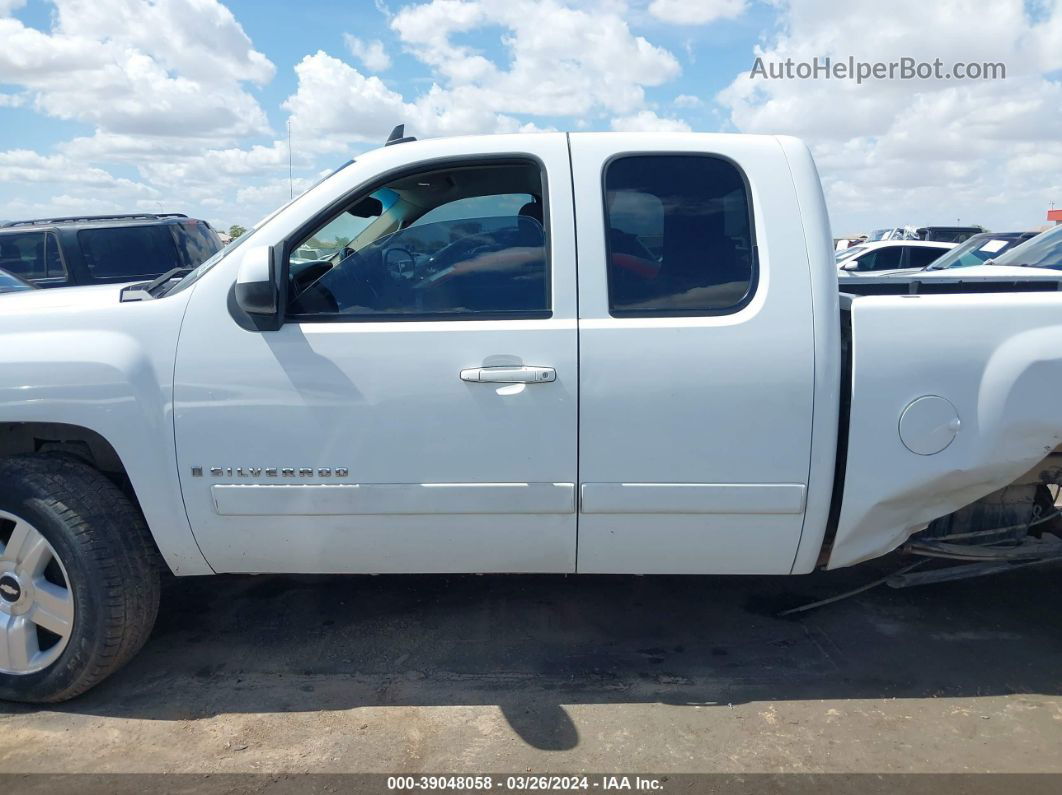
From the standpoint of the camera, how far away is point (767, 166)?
2.95 metres

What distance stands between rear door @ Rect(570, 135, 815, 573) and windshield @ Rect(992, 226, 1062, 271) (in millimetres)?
4540

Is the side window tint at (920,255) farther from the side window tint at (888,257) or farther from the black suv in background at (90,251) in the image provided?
the black suv in background at (90,251)

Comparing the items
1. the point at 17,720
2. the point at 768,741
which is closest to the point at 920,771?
the point at 768,741

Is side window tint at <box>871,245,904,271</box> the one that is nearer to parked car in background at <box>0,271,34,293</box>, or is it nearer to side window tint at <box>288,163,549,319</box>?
parked car in background at <box>0,271,34,293</box>

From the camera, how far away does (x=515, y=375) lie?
2.79 m

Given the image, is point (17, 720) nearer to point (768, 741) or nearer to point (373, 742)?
point (373, 742)

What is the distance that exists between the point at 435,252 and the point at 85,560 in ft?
5.34

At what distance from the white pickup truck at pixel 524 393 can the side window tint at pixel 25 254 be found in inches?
272

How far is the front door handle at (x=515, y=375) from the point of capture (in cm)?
279

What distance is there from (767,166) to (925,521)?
4.62 feet

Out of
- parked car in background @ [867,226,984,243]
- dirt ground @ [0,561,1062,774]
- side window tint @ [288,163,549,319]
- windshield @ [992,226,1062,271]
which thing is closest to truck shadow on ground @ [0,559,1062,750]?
dirt ground @ [0,561,1062,774]

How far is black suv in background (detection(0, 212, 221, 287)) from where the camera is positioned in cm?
891

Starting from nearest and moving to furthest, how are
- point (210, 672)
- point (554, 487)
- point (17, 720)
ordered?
1. point (554, 487)
2. point (17, 720)
3. point (210, 672)
